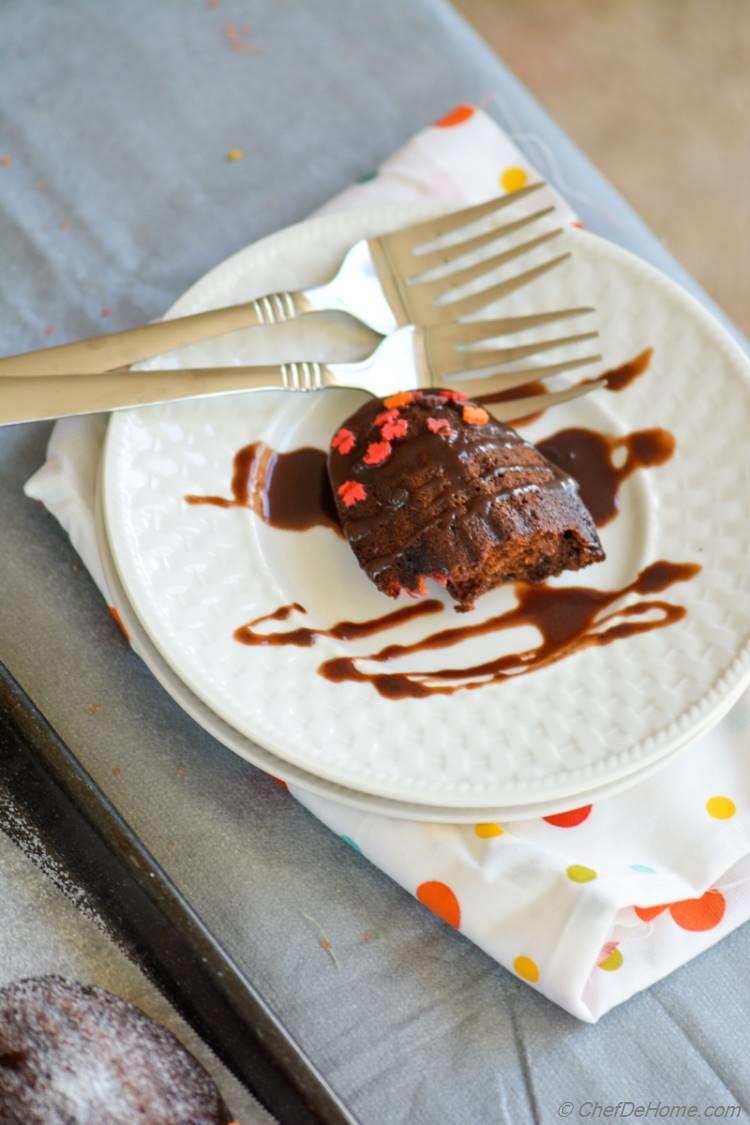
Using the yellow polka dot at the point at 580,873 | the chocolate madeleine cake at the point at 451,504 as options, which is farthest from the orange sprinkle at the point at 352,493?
the yellow polka dot at the point at 580,873

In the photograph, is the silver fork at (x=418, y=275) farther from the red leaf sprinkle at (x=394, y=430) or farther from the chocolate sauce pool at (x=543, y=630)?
the chocolate sauce pool at (x=543, y=630)

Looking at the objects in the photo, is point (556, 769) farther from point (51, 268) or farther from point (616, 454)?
point (51, 268)

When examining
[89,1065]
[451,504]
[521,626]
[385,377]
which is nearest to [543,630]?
[521,626]

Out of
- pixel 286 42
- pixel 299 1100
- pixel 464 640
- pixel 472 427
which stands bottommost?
pixel 299 1100

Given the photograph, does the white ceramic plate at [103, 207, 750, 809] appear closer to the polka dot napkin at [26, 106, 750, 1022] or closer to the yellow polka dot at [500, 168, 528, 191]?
the polka dot napkin at [26, 106, 750, 1022]

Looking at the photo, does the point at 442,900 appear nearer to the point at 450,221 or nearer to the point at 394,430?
the point at 394,430

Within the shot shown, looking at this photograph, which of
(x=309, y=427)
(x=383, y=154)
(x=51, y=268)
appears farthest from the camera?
(x=383, y=154)

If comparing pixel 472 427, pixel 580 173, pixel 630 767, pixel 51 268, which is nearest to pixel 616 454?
pixel 472 427
